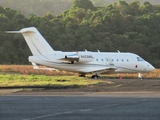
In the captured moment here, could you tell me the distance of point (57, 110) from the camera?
17.7 meters

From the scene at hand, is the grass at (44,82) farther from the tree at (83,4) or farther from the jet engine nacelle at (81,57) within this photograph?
the tree at (83,4)

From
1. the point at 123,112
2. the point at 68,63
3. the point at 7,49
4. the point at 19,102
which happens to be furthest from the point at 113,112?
the point at 7,49

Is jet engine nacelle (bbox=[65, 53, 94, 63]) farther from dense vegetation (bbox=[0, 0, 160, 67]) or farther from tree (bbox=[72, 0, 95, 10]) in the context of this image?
tree (bbox=[72, 0, 95, 10])

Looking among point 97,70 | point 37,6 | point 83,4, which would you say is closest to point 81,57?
point 97,70

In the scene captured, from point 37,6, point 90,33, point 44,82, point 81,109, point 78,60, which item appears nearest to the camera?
point 81,109

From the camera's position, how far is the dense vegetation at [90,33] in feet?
265

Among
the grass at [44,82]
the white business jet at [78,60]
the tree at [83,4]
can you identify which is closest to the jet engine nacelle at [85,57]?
the white business jet at [78,60]

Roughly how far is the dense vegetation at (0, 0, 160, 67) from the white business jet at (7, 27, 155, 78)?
32.5m

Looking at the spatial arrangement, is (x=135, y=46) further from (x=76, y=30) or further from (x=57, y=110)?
(x=57, y=110)

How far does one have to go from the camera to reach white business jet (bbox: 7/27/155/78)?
43625 millimetres

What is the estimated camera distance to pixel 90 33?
87.4 metres

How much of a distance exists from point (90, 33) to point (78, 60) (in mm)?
43461

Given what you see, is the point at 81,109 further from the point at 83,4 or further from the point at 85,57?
the point at 83,4

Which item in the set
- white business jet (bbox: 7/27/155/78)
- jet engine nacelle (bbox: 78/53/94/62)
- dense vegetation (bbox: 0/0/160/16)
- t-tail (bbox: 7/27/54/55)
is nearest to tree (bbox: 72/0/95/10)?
dense vegetation (bbox: 0/0/160/16)
